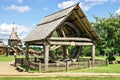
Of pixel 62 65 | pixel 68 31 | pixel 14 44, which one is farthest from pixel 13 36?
pixel 62 65

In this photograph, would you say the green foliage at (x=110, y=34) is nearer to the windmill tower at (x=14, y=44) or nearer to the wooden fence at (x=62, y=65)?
the wooden fence at (x=62, y=65)

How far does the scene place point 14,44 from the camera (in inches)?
3767

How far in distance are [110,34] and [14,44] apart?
6433cm

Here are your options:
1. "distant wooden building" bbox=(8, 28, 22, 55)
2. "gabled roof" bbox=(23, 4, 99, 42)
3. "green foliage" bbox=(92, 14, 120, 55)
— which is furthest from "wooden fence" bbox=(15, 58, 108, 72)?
"distant wooden building" bbox=(8, 28, 22, 55)

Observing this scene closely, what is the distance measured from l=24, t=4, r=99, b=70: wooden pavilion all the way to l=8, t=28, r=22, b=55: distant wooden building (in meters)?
63.6

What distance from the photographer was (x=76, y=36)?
29484 millimetres

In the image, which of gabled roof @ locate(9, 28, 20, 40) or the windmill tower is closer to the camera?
the windmill tower

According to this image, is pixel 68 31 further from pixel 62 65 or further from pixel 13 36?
pixel 13 36

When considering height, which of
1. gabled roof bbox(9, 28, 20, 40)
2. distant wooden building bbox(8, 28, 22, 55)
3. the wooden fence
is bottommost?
the wooden fence

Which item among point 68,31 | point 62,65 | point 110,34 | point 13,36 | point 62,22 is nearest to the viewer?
point 62,65

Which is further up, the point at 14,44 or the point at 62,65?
the point at 14,44

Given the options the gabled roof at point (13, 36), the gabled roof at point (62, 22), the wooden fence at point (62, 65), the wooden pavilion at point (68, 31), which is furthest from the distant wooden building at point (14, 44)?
Answer: the wooden fence at point (62, 65)

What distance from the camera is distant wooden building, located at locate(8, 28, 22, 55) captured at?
93.1 m

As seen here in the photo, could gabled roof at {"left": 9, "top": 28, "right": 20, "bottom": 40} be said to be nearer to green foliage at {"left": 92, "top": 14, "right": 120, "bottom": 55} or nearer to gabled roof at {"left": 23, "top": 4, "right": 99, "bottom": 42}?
green foliage at {"left": 92, "top": 14, "right": 120, "bottom": 55}
